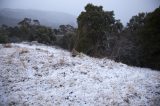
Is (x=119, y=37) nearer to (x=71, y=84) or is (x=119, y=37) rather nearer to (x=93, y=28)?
(x=93, y=28)

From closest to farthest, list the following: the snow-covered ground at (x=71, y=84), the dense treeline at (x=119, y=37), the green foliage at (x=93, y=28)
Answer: the snow-covered ground at (x=71, y=84)
the dense treeline at (x=119, y=37)
the green foliage at (x=93, y=28)

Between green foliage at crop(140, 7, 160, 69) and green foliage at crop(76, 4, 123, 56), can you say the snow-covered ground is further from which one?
green foliage at crop(76, 4, 123, 56)

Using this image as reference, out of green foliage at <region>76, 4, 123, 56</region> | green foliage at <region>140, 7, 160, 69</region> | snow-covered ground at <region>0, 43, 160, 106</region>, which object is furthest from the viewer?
green foliage at <region>76, 4, 123, 56</region>

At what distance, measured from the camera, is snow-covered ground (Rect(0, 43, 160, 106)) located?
438 inches

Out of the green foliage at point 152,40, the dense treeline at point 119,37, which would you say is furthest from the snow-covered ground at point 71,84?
the dense treeline at point 119,37

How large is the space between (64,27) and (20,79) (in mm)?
62013

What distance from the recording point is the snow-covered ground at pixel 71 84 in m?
11.1

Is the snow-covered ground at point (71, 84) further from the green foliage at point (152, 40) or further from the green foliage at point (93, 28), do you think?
the green foliage at point (93, 28)

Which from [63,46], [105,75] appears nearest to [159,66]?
[105,75]

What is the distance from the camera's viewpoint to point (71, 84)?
13.2 metres

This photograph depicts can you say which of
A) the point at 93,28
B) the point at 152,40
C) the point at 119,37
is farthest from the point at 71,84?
the point at 119,37

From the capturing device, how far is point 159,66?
21453mm

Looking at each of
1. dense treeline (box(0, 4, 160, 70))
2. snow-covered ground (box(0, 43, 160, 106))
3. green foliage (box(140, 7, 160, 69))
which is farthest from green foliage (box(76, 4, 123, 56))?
snow-covered ground (box(0, 43, 160, 106))

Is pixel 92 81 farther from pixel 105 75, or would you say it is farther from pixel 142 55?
pixel 142 55
